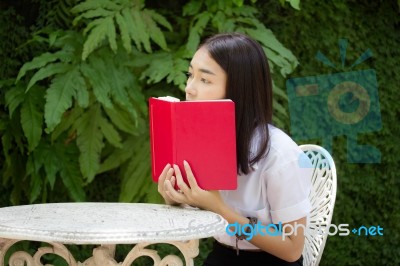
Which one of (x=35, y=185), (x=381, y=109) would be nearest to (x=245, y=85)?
(x=35, y=185)

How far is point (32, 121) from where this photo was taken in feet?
10.5

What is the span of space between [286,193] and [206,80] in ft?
1.18

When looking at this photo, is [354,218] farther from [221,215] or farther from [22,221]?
[22,221]

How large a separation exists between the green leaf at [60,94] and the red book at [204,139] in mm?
1119

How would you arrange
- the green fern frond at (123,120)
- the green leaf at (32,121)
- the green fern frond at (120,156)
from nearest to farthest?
the green leaf at (32,121) < the green fern frond at (123,120) < the green fern frond at (120,156)

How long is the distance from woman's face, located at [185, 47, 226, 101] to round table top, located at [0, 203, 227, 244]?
0.99ft

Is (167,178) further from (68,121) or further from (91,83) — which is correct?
(68,121)

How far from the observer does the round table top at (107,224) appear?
1.69 metres

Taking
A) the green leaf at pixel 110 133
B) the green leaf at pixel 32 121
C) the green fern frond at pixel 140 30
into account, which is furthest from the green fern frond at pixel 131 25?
the green leaf at pixel 32 121

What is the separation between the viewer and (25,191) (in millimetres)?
3520

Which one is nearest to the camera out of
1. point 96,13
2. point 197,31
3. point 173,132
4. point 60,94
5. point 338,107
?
point 173,132

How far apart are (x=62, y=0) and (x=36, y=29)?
0.62ft

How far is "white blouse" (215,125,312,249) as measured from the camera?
198cm

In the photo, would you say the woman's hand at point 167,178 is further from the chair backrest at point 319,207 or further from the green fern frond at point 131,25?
the green fern frond at point 131,25
